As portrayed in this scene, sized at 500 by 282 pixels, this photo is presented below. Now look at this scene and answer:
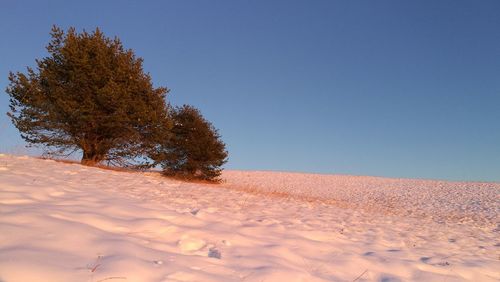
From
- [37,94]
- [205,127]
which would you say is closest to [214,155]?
[205,127]

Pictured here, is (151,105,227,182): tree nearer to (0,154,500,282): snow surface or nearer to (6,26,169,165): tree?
(6,26,169,165): tree

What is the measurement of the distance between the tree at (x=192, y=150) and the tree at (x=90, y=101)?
13.0ft

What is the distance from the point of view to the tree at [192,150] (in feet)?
80.6

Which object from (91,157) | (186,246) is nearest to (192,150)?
(91,157)

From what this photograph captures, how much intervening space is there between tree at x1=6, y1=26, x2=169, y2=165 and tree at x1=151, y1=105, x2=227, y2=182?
3.97m

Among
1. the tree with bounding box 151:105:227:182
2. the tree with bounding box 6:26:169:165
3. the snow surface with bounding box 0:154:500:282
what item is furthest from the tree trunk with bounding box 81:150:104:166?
the snow surface with bounding box 0:154:500:282

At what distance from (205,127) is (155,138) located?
5.63 metres

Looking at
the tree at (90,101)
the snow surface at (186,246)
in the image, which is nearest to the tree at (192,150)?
the tree at (90,101)

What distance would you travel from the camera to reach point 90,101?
1786cm

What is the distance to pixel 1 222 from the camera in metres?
3.90

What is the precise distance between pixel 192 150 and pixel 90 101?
8249mm

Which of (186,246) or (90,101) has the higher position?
(90,101)

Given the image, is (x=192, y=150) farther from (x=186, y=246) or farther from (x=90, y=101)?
(x=186, y=246)

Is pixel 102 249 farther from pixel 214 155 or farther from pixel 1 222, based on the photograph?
pixel 214 155
